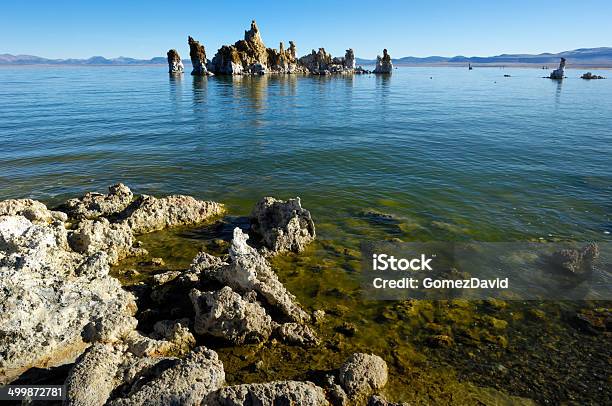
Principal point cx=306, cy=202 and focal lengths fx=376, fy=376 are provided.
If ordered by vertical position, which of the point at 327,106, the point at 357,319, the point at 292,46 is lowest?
the point at 357,319

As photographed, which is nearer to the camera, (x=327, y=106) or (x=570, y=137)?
(x=570, y=137)

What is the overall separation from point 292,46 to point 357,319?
175 m

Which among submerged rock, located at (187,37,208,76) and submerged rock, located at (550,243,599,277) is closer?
submerged rock, located at (550,243,599,277)

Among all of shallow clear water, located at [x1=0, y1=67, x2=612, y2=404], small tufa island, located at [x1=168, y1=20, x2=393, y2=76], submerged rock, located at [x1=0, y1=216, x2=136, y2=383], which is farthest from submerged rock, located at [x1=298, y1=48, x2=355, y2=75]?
submerged rock, located at [x1=0, y1=216, x2=136, y2=383]

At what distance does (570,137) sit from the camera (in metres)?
32.8

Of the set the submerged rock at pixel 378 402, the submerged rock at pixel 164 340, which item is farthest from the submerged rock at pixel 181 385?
the submerged rock at pixel 378 402

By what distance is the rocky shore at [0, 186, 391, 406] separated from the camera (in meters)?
5.82

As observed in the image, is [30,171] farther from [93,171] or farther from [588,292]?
[588,292]

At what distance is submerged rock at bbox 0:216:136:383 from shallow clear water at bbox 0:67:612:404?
256 centimetres

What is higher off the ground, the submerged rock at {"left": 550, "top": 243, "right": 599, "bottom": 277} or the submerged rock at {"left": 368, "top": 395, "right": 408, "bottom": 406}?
the submerged rock at {"left": 550, "top": 243, "right": 599, "bottom": 277}

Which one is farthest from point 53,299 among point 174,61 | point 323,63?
point 323,63

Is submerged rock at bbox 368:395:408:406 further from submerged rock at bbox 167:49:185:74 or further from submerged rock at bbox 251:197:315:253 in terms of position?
submerged rock at bbox 167:49:185:74

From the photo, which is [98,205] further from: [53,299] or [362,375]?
[362,375]

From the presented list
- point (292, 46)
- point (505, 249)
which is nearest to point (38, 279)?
point (505, 249)
